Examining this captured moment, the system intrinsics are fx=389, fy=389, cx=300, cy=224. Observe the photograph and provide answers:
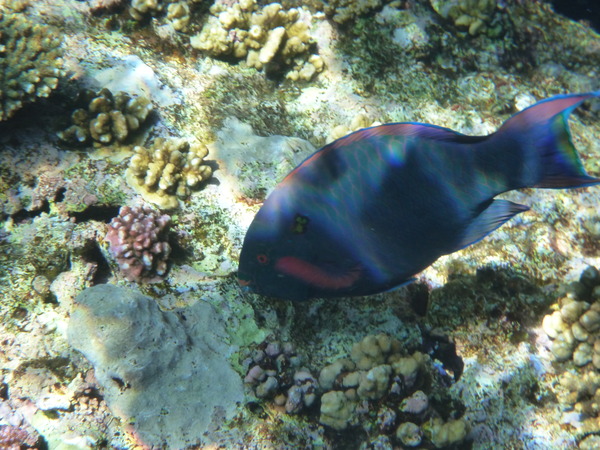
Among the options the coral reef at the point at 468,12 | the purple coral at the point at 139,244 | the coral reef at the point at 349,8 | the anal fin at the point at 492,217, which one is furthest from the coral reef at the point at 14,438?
the coral reef at the point at 468,12

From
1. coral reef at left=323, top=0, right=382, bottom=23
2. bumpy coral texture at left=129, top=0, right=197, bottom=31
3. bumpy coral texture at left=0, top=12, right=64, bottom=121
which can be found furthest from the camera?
coral reef at left=323, top=0, right=382, bottom=23

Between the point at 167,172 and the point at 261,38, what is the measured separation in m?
2.10

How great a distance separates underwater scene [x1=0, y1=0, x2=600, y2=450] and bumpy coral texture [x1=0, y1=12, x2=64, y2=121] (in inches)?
0.7

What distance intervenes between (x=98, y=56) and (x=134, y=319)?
8.40 feet

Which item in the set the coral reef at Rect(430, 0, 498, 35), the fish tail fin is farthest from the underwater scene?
the coral reef at Rect(430, 0, 498, 35)

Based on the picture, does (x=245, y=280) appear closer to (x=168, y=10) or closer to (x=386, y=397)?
(x=386, y=397)

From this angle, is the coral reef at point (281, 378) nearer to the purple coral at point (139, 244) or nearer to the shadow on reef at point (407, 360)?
the shadow on reef at point (407, 360)

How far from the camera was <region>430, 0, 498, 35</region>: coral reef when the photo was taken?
467cm

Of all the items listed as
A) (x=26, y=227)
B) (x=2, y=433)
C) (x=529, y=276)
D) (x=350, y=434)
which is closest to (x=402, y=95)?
(x=529, y=276)

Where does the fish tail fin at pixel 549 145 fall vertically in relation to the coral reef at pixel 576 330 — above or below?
above

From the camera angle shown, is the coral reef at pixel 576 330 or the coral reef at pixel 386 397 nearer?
the coral reef at pixel 386 397

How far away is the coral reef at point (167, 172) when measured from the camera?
9.91ft

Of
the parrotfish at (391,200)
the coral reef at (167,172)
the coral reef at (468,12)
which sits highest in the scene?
the coral reef at (468,12)

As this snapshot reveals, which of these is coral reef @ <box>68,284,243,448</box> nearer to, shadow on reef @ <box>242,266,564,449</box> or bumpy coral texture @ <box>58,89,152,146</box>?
shadow on reef @ <box>242,266,564,449</box>
